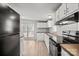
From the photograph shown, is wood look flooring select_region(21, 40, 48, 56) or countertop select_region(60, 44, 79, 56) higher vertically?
countertop select_region(60, 44, 79, 56)

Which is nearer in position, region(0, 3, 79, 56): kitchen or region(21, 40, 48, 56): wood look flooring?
region(0, 3, 79, 56): kitchen

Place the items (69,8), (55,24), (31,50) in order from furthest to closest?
(31,50)
(55,24)
(69,8)

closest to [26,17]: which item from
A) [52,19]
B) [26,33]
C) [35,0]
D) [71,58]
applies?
[26,33]

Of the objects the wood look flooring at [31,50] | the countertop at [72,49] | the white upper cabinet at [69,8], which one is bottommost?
the wood look flooring at [31,50]

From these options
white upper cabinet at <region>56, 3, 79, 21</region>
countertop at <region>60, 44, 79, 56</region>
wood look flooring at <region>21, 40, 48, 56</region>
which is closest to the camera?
countertop at <region>60, 44, 79, 56</region>

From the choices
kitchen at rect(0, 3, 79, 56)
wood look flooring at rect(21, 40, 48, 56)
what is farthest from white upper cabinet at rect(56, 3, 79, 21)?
wood look flooring at rect(21, 40, 48, 56)

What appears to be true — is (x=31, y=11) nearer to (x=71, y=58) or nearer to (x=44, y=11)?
(x=44, y=11)

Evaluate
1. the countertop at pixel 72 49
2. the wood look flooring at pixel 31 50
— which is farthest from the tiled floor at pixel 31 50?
the countertop at pixel 72 49

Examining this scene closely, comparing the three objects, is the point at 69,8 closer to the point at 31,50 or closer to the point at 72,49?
the point at 72,49

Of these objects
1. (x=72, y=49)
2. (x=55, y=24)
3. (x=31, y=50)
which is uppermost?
(x=55, y=24)

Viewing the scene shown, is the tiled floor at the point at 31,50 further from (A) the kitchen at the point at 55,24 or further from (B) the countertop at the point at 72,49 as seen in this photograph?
(B) the countertop at the point at 72,49

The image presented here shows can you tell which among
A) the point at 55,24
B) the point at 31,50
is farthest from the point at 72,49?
the point at 31,50

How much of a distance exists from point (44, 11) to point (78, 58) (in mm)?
2423

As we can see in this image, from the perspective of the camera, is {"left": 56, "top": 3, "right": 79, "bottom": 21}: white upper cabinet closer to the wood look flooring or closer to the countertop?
the countertop
